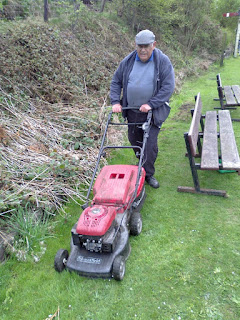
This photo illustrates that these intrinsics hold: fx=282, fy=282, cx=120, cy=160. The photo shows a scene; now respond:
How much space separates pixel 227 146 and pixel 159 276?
208 centimetres

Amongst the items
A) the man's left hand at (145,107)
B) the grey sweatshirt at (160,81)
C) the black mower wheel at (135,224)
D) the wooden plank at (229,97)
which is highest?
the grey sweatshirt at (160,81)

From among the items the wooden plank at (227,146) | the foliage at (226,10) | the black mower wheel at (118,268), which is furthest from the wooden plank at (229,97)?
the foliage at (226,10)

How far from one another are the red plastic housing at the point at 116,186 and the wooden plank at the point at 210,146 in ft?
2.97

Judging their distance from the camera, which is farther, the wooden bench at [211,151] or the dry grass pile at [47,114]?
the dry grass pile at [47,114]

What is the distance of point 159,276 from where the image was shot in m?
2.71

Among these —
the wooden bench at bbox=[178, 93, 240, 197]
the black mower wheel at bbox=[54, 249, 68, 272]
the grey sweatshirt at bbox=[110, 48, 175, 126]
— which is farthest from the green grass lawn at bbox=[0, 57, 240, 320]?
the grey sweatshirt at bbox=[110, 48, 175, 126]

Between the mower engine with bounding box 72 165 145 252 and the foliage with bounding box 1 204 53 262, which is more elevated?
the mower engine with bounding box 72 165 145 252

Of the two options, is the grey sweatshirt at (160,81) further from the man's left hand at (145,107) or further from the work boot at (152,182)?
the work boot at (152,182)

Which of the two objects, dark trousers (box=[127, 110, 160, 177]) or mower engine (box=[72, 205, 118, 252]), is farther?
dark trousers (box=[127, 110, 160, 177])

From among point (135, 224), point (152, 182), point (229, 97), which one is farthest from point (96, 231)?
point (229, 97)

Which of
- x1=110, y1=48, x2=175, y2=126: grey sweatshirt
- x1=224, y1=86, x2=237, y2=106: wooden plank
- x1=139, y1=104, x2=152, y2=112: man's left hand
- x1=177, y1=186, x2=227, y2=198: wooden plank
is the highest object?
x1=110, y1=48, x2=175, y2=126: grey sweatshirt

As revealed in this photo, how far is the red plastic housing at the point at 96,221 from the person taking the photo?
8.39ft

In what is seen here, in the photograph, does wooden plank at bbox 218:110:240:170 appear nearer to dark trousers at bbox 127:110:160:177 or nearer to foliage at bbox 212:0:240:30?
dark trousers at bbox 127:110:160:177

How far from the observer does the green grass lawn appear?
240 centimetres
